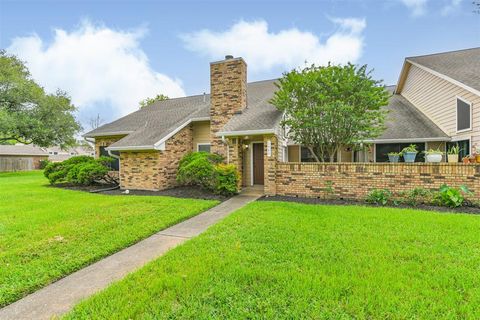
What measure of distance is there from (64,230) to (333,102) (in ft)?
Answer: 30.0

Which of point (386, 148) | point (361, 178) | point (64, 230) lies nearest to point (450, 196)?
point (361, 178)

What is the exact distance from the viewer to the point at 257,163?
10.9 metres

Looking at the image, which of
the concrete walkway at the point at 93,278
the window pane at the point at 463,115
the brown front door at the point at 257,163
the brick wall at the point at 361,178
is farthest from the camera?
the brown front door at the point at 257,163

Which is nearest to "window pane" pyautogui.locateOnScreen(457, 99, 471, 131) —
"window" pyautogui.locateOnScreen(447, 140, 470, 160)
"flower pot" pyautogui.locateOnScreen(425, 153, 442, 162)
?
"window" pyautogui.locateOnScreen(447, 140, 470, 160)

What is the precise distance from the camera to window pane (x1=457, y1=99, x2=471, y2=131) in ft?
30.9

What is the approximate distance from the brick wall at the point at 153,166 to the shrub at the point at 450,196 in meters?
10.1

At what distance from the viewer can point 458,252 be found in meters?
3.65

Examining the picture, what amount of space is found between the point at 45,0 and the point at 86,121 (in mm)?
36533

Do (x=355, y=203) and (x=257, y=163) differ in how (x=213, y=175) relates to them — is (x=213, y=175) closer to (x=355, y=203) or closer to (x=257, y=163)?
(x=257, y=163)

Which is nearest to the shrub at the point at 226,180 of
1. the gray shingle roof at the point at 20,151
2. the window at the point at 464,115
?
the window at the point at 464,115

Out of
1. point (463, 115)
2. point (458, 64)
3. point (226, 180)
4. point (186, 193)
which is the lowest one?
point (186, 193)

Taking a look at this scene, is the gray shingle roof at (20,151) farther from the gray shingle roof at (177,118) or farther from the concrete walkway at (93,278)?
the concrete walkway at (93,278)

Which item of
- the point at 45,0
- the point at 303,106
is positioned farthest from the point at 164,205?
the point at 45,0

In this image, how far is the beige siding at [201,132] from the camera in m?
12.1
